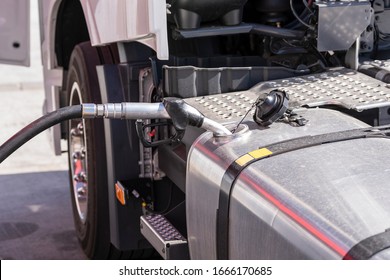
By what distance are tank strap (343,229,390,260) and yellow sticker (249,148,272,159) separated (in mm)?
595

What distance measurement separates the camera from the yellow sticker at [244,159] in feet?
8.51

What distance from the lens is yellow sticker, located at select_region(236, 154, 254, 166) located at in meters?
2.59

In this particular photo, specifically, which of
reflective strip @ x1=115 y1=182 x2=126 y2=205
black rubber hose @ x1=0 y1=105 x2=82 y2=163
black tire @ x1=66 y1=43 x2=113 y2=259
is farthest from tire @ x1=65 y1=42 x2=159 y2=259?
black rubber hose @ x1=0 y1=105 x2=82 y2=163

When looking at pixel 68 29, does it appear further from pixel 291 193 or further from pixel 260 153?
pixel 291 193

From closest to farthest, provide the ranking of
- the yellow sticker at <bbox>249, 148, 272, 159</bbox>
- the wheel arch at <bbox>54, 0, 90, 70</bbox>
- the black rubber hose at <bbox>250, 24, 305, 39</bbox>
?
the yellow sticker at <bbox>249, 148, 272, 159</bbox>, the black rubber hose at <bbox>250, 24, 305, 39</bbox>, the wheel arch at <bbox>54, 0, 90, 70</bbox>

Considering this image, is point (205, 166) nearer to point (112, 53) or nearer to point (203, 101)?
point (203, 101)

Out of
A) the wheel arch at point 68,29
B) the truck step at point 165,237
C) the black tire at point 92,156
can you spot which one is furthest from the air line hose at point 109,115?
the wheel arch at point 68,29

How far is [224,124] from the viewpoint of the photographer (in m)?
2.87

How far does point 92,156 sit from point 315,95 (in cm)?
144

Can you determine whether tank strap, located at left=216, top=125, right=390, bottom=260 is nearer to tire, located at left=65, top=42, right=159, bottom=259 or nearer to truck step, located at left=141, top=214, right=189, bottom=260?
truck step, located at left=141, top=214, right=189, bottom=260

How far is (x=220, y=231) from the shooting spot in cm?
268

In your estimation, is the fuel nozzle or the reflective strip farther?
the reflective strip

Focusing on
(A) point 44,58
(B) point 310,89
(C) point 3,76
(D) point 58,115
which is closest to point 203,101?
(B) point 310,89
